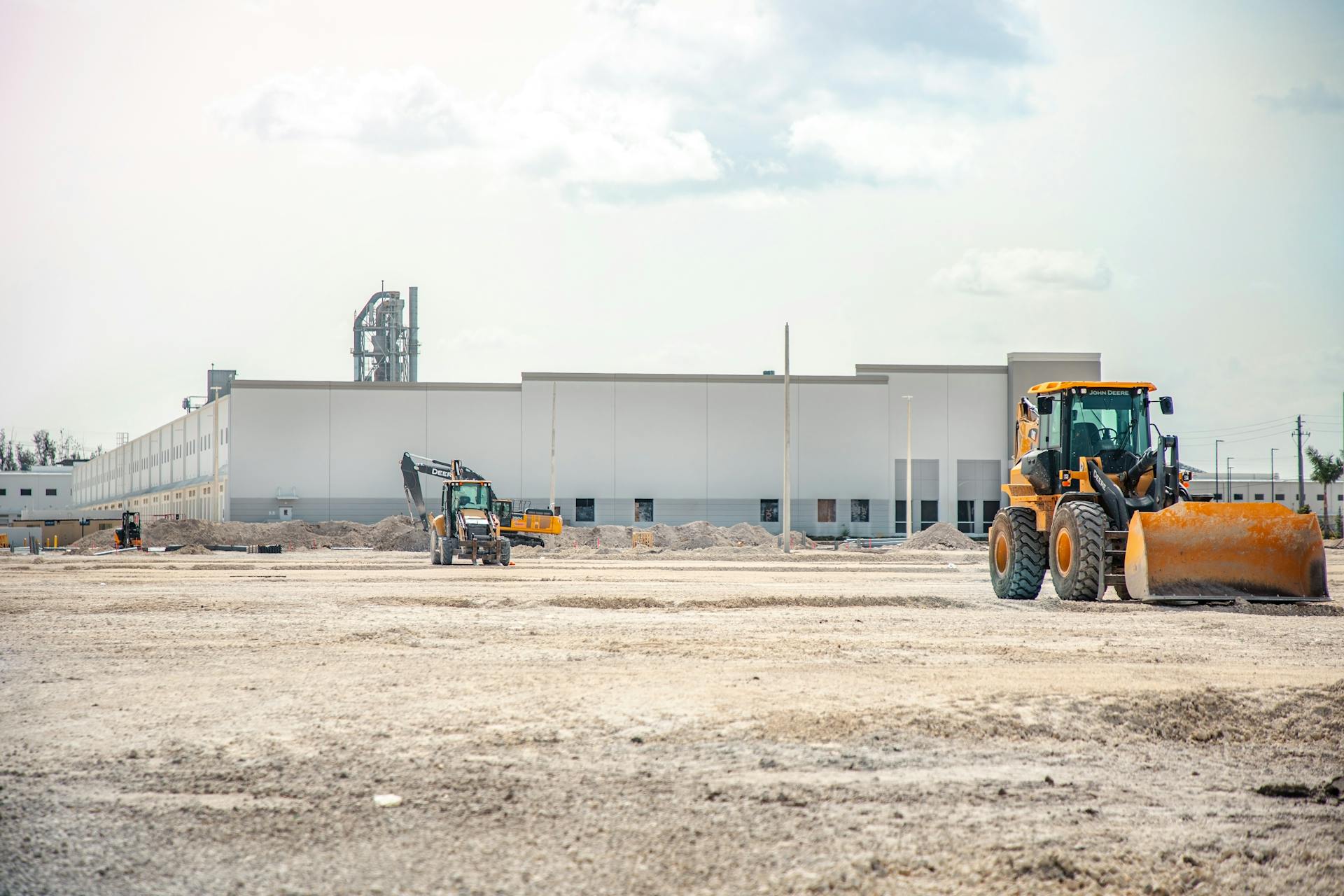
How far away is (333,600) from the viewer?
20156 mm

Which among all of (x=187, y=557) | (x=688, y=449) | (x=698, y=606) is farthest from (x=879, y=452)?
(x=698, y=606)

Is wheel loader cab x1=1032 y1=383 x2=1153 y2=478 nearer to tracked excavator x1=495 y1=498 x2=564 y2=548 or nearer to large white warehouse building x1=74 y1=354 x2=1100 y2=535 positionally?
tracked excavator x1=495 y1=498 x2=564 y2=548

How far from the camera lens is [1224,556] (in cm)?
1606

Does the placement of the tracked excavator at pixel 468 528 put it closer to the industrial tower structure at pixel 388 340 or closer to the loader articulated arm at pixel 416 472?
the loader articulated arm at pixel 416 472

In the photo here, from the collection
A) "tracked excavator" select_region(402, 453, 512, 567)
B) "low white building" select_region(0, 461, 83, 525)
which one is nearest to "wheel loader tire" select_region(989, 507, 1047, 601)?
"tracked excavator" select_region(402, 453, 512, 567)

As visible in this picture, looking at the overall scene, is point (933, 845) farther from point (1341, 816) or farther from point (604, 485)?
point (604, 485)

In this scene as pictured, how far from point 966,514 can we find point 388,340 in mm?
38735

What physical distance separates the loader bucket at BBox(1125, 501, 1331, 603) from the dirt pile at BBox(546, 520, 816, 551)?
130 ft

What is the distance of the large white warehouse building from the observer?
224 feet

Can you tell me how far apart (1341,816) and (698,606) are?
1310 centimetres

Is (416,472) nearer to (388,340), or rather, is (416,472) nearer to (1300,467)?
(388,340)

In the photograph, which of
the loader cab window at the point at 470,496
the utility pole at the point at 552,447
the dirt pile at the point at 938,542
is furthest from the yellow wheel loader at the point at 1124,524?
the utility pole at the point at 552,447

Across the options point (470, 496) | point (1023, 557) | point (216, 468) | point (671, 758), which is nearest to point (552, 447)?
point (216, 468)

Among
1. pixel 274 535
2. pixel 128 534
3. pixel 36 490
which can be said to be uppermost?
pixel 36 490
